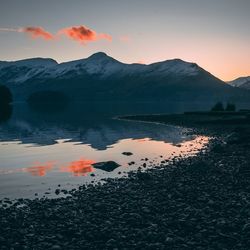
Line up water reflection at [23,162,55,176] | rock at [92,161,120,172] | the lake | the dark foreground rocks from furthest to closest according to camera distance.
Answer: rock at [92,161,120,172], water reflection at [23,162,55,176], the lake, the dark foreground rocks

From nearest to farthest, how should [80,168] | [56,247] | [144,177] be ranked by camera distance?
[56,247] < [144,177] < [80,168]

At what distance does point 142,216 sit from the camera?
20.0 metres

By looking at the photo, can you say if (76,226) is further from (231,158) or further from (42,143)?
(42,143)

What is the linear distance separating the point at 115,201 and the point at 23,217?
5.62 metres

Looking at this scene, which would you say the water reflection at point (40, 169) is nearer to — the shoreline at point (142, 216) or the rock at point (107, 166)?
the rock at point (107, 166)

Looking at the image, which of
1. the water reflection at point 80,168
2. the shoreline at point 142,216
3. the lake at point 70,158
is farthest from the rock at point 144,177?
the water reflection at point 80,168

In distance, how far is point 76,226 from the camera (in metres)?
18.8

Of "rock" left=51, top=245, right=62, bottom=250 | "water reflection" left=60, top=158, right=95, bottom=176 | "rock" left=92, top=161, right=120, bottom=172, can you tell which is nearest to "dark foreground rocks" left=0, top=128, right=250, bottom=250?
"rock" left=51, top=245, right=62, bottom=250

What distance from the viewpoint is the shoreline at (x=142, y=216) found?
16688 mm

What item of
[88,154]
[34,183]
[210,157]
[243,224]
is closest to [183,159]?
[210,157]

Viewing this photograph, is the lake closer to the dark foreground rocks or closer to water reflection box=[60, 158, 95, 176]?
water reflection box=[60, 158, 95, 176]

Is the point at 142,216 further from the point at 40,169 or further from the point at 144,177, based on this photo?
the point at 40,169

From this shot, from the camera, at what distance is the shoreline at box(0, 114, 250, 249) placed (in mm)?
16688

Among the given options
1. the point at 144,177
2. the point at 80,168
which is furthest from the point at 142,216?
the point at 80,168
